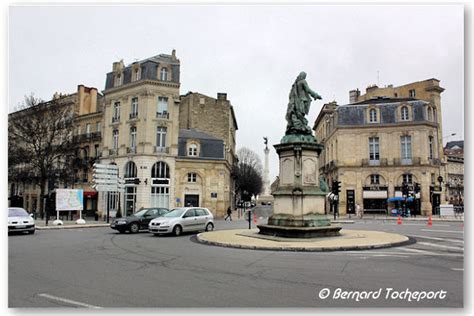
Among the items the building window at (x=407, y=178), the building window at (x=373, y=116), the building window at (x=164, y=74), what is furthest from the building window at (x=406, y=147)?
the building window at (x=164, y=74)

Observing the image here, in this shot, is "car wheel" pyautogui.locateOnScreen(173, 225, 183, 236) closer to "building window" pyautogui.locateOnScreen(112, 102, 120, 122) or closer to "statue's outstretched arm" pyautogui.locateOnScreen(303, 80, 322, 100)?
"statue's outstretched arm" pyautogui.locateOnScreen(303, 80, 322, 100)

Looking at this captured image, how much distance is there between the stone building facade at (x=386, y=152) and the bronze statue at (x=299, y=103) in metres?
32.1

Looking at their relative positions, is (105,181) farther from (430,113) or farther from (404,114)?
(430,113)

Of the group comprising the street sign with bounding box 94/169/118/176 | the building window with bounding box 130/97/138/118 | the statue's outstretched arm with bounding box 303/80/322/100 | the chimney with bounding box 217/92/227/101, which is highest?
the chimney with bounding box 217/92/227/101

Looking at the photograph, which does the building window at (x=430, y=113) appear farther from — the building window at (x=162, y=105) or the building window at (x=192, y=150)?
the building window at (x=162, y=105)

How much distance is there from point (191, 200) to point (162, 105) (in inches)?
399

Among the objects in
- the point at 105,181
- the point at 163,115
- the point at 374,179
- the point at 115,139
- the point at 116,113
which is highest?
the point at 116,113

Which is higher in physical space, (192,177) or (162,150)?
(162,150)

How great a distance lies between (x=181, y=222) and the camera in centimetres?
1828

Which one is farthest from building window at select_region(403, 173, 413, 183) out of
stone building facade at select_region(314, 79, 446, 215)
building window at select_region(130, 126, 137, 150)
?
building window at select_region(130, 126, 137, 150)

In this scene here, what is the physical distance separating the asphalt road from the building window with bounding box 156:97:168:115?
2804 cm

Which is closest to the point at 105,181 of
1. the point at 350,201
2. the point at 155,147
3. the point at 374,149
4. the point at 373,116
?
the point at 155,147

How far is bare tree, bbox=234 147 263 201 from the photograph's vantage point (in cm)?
7893

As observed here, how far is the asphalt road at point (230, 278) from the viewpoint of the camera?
6102 millimetres
